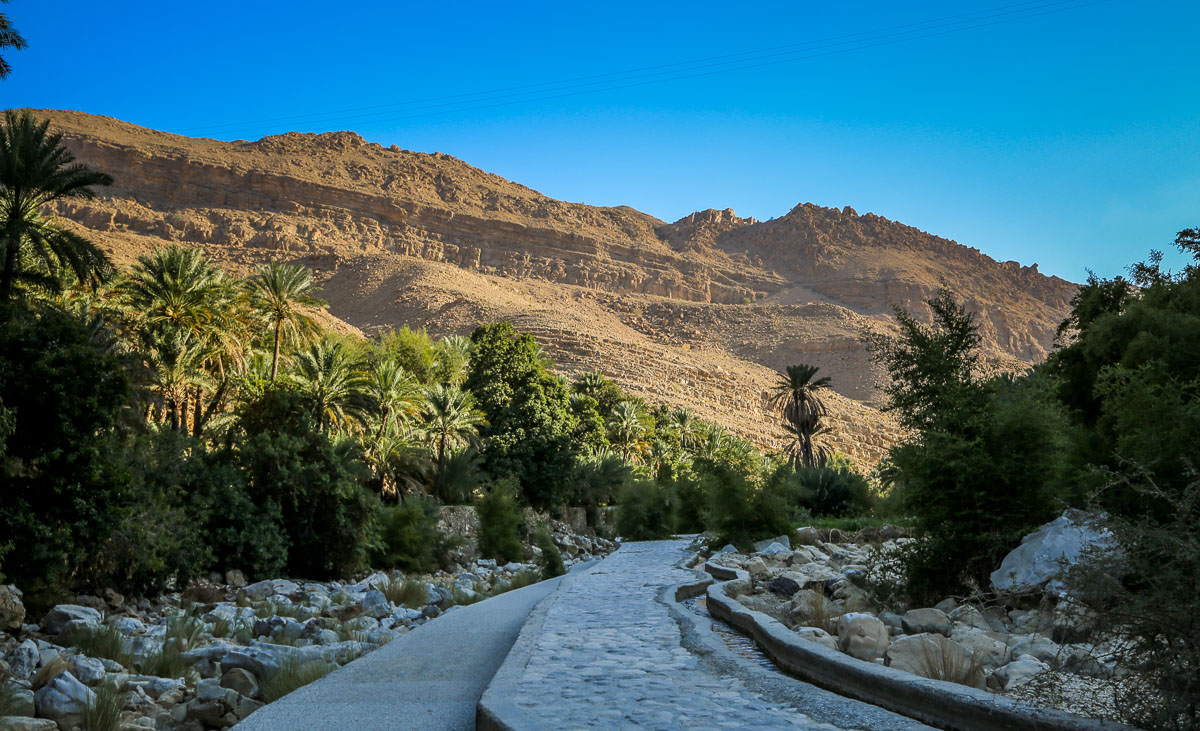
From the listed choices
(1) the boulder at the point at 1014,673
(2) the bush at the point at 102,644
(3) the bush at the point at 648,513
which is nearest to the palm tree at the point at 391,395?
(3) the bush at the point at 648,513

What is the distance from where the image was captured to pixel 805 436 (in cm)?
4862

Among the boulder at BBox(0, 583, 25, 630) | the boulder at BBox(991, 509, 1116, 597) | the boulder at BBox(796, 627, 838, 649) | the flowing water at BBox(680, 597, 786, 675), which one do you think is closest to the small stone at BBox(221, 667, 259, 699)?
the flowing water at BBox(680, 597, 786, 675)

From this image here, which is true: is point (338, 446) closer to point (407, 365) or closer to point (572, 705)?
point (572, 705)

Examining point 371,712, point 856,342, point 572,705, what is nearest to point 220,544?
point 371,712

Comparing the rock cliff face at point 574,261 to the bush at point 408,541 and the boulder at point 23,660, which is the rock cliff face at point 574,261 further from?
the boulder at point 23,660

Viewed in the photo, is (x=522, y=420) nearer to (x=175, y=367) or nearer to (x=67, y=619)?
(x=175, y=367)

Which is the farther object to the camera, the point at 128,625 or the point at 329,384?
the point at 329,384

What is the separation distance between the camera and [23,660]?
7527 mm

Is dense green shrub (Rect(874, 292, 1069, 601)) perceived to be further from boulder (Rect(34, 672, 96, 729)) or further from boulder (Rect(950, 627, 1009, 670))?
boulder (Rect(34, 672, 96, 729))

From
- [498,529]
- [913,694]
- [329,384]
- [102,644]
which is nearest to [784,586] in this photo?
[913,694]

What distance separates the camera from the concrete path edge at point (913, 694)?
11.1ft

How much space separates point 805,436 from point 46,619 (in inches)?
1703

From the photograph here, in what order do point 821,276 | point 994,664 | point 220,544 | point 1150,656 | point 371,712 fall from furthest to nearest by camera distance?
point 821,276, point 220,544, point 994,664, point 371,712, point 1150,656

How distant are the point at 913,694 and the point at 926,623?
9.84ft
